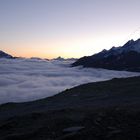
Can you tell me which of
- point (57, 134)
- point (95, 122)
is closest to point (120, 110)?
point (95, 122)

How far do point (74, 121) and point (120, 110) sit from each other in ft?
11.0

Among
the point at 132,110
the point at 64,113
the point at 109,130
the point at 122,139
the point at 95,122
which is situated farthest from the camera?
the point at 64,113

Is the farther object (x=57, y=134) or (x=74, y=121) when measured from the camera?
(x=74, y=121)

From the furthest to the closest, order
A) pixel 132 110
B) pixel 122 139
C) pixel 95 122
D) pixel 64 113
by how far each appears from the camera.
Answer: pixel 64 113, pixel 132 110, pixel 95 122, pixel 122 139

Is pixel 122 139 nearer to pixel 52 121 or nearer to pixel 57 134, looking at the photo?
pixel 57 134

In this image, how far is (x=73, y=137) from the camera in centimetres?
2112

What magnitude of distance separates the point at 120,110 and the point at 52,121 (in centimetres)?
445

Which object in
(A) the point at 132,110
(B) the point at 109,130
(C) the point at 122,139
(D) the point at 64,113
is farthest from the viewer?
(D) the point at 64,113

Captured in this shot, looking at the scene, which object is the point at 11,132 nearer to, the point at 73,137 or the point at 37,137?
the point at 37,137

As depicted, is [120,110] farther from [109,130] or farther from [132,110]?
[109,130]

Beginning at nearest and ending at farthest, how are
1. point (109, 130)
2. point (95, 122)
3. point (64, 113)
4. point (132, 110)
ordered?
1. point (109, 130)
2. point (95, 122)
3. point (132, 110)
4. point (64, 113)

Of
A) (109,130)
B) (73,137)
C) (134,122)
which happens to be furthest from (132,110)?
(73,137)

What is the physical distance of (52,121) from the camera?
82.7 feet

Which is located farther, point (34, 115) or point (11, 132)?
point (34, 115)
